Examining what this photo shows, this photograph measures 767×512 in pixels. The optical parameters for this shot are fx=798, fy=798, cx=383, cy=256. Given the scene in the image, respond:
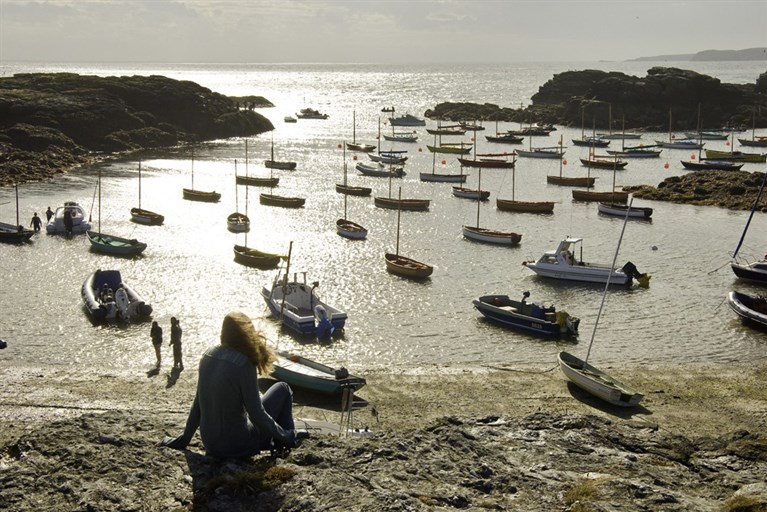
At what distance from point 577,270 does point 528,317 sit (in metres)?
10.1

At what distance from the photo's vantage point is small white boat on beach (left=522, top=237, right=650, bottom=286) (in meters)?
40.1

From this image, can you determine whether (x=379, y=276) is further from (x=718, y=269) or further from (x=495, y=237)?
(x=718, y=269)

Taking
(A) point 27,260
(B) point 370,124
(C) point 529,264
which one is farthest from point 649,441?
(B) point 370,124

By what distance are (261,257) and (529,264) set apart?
14.3 metres

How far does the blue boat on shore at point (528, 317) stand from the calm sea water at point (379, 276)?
1.81 feet

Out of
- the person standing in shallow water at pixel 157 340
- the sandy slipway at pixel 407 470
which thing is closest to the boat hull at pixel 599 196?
the person standing in shallow water at pixel 157 340

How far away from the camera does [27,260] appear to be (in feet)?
139

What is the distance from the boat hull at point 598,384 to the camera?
923 inches

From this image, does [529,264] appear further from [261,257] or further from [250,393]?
[250,393]

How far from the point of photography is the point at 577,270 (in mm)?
41094

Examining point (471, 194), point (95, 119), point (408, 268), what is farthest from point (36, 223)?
point (95, 119)

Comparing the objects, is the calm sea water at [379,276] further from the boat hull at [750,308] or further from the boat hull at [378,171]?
the boat hull at [378,171]

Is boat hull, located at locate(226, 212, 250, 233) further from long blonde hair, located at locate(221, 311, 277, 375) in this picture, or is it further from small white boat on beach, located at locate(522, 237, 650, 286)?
long blonde hair, located at locate(221, 311, 277, 375)

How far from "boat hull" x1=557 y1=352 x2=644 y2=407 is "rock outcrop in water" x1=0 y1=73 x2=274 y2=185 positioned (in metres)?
57.1
